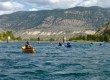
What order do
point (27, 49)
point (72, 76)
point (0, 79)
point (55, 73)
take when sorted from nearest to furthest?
point (0, 79) → point (72, 76) → point (55, 73) → point (27, 49)

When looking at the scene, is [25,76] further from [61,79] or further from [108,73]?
[108,73]

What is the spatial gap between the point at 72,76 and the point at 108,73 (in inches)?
274

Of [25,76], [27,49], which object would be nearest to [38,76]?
[25,76]

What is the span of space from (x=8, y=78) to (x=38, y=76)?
5021 millimetres

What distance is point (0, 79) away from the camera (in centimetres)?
4684

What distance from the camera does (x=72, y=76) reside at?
50.0 metres

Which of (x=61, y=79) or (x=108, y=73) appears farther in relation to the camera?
(x=108, y=73)

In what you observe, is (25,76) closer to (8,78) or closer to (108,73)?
(8,78)

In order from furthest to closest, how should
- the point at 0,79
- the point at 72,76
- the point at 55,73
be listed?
the point at 55,73
the point at 72,76
the point at 0,79

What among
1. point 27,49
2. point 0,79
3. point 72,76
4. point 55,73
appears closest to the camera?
point 0,79

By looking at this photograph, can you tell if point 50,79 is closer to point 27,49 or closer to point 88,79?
point 88,79

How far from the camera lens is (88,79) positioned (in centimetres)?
4706

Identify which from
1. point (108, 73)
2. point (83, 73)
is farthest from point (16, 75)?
point (108, 73)

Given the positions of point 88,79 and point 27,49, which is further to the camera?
point 27,49
